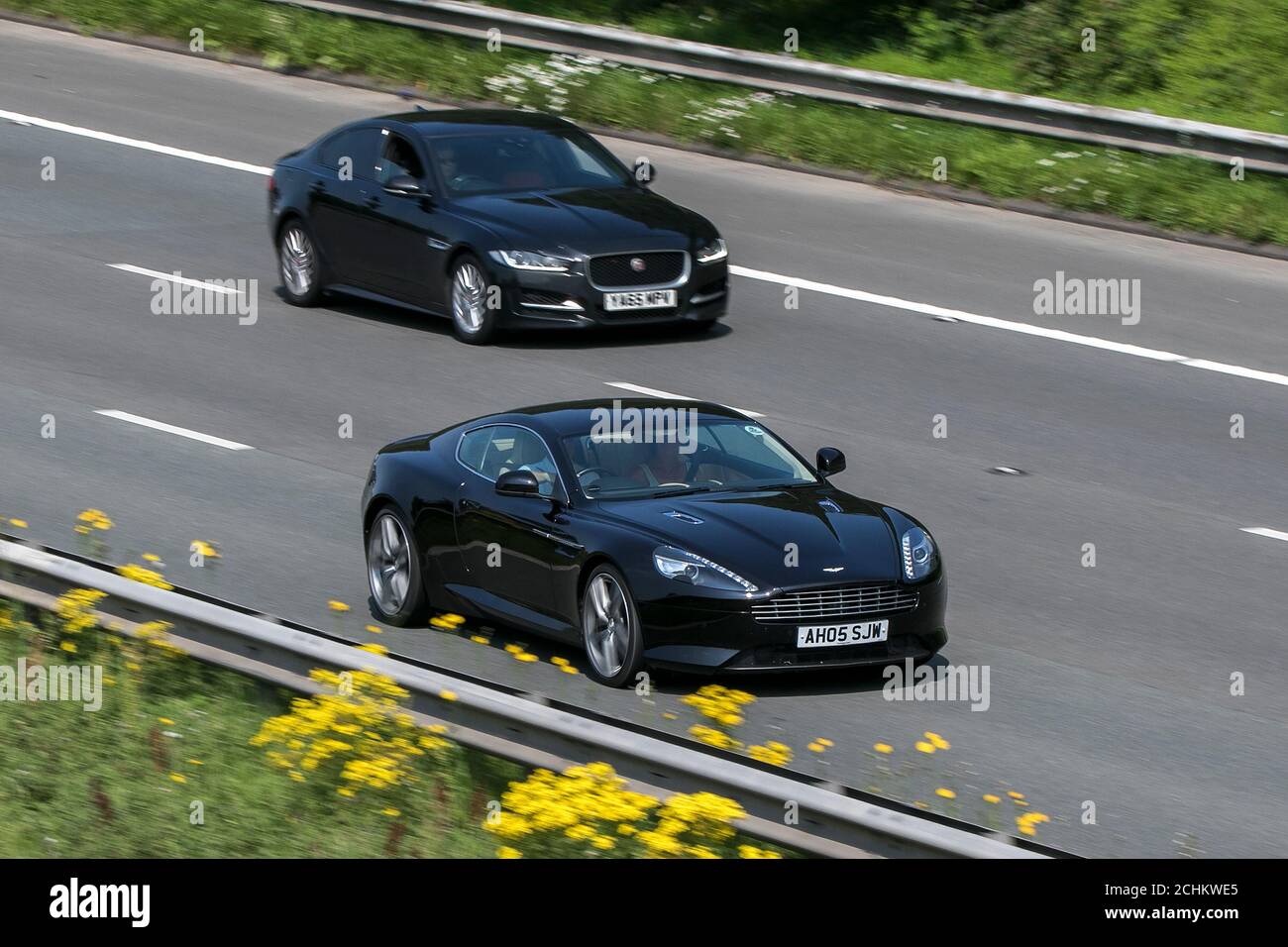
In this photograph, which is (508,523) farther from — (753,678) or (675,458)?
(753,678)

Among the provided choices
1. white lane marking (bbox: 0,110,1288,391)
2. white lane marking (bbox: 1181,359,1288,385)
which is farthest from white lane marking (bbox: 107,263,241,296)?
white lane marking (bbox: 1181,359,1288,385)

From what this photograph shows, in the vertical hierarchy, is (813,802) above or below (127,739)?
above

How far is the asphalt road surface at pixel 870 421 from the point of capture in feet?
33.5

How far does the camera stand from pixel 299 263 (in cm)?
1986

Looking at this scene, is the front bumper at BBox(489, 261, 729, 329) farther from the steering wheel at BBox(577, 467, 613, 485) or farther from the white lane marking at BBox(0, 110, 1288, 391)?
the steering wheel at BBox(577, 467, 613, 485)

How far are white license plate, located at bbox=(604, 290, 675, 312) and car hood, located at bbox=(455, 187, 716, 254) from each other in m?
0.37

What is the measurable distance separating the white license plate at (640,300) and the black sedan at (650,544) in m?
5.50

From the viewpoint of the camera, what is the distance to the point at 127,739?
355 inches

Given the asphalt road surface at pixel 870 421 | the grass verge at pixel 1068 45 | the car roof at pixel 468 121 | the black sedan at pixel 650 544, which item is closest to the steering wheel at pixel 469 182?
the car roof at pixel 468 121

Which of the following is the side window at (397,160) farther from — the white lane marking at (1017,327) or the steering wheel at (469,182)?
the white lane marking at (1017,327)

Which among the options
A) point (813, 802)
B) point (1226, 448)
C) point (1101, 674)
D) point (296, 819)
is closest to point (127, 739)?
point (296, 819)

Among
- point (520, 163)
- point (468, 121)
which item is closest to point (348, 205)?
point (468, 121)

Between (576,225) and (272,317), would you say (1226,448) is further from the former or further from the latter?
(272,317)

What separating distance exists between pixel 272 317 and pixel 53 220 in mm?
4015
